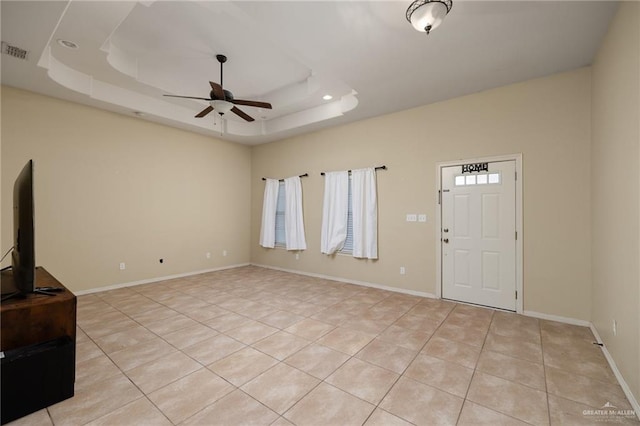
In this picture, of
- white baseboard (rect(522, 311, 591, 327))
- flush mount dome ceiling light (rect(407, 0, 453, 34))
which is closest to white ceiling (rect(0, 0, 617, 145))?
flush mount dome ceiling light (rect(407, 0, 453, 34))

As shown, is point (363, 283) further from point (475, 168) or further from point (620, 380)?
point (620, 380)

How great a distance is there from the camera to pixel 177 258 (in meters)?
5.70

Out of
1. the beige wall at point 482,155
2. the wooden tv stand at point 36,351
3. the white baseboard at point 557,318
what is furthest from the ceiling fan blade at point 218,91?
the white baseboard at point 557,318

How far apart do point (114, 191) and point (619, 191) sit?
6.55 metres

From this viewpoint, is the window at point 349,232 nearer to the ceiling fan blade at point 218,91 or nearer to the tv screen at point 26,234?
the ceiling fan blade at point 218,91

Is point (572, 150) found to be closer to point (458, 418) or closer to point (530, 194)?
point (530, 194)

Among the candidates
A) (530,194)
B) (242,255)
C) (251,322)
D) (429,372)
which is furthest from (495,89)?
(242,255)

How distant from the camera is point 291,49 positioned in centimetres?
293

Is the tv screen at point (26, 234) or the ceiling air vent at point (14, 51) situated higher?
the ceiling air vent at point (14, 51)

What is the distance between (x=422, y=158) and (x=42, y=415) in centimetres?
487

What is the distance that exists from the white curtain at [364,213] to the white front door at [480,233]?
114 centimetres

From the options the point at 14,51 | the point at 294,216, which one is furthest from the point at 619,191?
the point at 14,51

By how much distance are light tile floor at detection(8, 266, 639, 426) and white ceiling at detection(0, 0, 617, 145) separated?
10.0 ft

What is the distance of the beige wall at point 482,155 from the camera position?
3305mm
